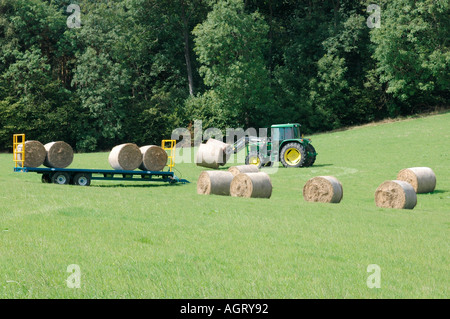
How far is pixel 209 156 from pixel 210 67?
91.0 ft

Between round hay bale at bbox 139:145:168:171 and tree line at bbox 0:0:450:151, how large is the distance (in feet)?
88.8

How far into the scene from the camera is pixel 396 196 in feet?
52.6

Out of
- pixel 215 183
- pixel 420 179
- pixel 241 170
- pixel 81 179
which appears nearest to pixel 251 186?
pixel 215 183

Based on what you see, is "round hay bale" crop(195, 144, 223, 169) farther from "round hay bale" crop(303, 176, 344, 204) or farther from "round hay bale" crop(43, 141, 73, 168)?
"round hay bale" crop(303, 176, 344, 204)

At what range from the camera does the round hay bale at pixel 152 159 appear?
22281 millimetres

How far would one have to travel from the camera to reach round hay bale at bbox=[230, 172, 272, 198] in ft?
54.6

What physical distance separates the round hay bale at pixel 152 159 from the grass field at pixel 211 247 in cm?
689

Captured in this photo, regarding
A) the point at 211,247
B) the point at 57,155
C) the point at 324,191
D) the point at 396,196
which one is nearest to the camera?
the point at 211,247

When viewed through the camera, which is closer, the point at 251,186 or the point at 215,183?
the point at 251,186

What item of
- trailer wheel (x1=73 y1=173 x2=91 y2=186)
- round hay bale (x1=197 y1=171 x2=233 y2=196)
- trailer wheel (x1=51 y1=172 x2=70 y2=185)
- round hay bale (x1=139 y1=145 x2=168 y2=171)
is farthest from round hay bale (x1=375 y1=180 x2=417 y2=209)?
trailer wheel (x1=51 y1=172 x2=70 y2=185)

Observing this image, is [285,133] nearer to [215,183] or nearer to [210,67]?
[215,183]

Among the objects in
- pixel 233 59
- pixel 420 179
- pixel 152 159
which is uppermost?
pixel 233 59

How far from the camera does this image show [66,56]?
5441 centimetres
